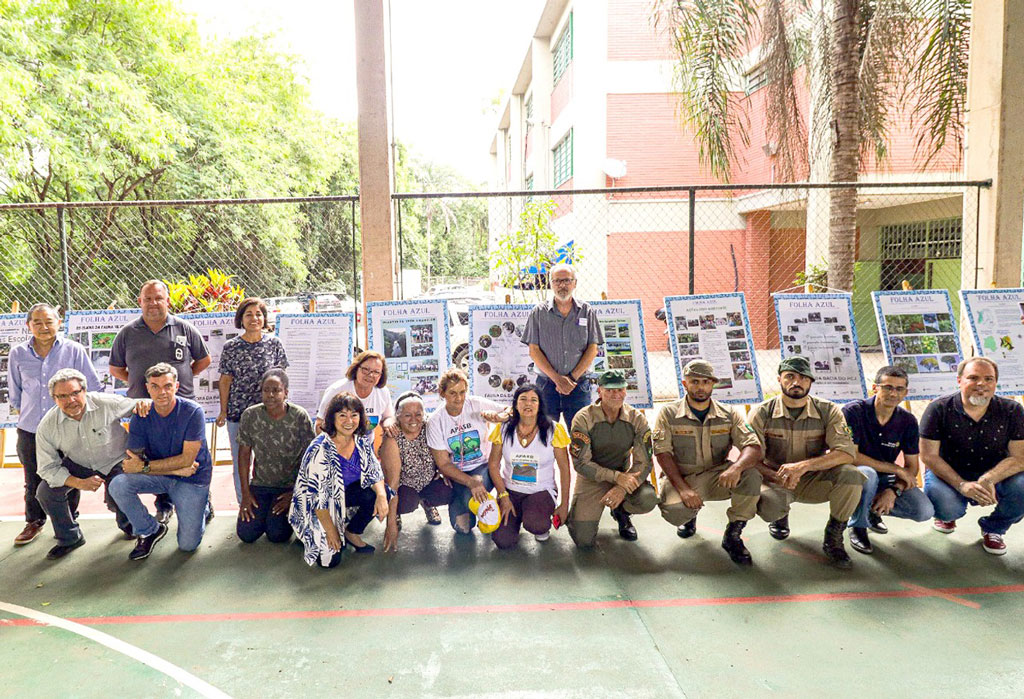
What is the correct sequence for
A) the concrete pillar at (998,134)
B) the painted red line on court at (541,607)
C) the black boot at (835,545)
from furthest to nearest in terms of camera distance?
the concrete pillar at (998,134) → the black boot at (835,545) → the painted red line on court at (541,607)

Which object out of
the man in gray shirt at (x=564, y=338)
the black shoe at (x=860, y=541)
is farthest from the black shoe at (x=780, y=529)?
the man in gray shirt at (x=564, y=338)

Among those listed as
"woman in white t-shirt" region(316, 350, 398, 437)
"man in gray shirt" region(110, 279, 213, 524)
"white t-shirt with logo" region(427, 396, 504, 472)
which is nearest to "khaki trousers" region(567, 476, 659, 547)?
"white t-shirt with logo" region(427, 396, 504, 472)

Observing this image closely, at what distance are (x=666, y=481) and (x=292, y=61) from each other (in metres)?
19.3

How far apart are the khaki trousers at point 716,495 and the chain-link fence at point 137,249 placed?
28.9ft

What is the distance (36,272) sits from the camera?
1464 cm

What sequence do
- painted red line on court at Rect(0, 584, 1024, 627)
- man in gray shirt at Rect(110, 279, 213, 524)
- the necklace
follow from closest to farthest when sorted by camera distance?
painted red line on court at Rect(0, 584, 1024, 627)
the necklace
man in gray shirt at Rect(110, 279, 213, 524)

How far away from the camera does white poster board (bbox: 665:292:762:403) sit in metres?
6.36

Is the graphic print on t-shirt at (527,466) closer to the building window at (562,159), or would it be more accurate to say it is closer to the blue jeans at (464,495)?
the blue jeans at (464,495)

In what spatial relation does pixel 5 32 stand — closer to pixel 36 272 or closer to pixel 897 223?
pixel 36 272

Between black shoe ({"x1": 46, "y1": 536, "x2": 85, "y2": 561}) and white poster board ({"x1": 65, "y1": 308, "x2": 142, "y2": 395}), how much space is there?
1.80 m

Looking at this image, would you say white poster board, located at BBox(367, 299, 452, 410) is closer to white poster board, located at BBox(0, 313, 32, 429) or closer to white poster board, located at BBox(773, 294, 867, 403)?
white poster board, located at BBox(773, 294, 867, 403)

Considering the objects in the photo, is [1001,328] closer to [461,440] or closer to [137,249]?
[461,440]

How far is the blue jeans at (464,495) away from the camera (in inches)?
213

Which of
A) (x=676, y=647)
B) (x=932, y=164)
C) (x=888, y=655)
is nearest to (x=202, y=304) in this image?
(x=676, y=647)
